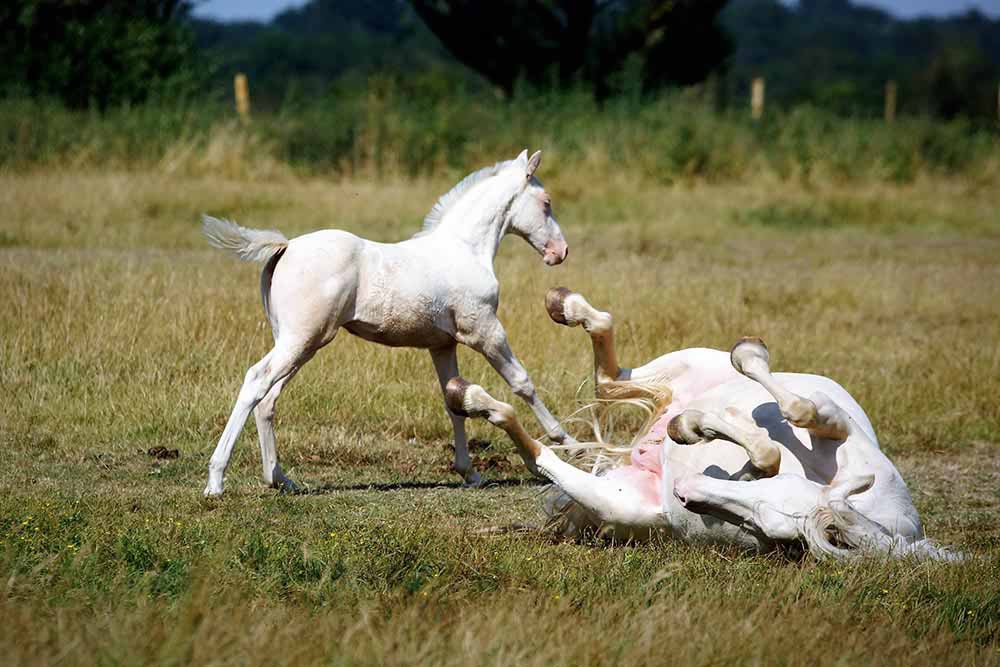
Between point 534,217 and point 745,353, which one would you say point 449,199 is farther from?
point 745,353

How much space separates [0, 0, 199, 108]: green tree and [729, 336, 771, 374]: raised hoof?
16.6m

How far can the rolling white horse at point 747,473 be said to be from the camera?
434cm

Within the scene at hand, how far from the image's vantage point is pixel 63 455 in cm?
633

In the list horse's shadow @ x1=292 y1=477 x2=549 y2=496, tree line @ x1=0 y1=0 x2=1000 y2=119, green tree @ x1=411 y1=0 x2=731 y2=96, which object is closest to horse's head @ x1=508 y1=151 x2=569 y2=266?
horse's shadow @ x1=292 y1=477 x2=549 y2=496

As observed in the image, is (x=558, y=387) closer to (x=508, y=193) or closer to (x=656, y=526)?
(x=508, y=193)

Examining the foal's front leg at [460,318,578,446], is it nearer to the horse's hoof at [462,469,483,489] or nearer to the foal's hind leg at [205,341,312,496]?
the horse's hoof at [462,469,483,489]

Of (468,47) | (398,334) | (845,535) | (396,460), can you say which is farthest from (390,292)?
(468,47)

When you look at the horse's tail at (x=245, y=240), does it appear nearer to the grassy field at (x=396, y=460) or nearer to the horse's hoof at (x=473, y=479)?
the grassy field at (x=396, y=460)

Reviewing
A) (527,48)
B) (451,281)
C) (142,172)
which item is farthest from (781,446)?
(527,48)

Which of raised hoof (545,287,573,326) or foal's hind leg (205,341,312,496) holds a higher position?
raised hoof (545,287,573,326)

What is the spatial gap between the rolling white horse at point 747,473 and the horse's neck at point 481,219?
121cm

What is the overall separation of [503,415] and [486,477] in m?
1.58

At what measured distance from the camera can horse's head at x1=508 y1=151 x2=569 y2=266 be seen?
6512mm

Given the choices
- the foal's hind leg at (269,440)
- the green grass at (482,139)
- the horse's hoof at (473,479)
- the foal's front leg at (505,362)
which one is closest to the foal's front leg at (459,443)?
the horse's hoof at (473,479)
